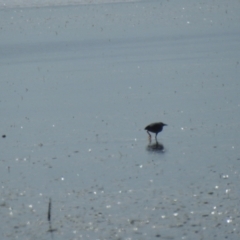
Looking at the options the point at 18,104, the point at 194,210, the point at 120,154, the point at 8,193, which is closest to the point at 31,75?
the point at 18,104

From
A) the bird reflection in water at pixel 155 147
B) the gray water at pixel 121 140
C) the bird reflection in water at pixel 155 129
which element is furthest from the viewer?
the bird reflection in water at pixel 155 129

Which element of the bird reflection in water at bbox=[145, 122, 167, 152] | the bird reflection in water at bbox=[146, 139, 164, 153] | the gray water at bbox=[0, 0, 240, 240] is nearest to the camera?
the gray water at bbox=[0, 0, 240, 240]

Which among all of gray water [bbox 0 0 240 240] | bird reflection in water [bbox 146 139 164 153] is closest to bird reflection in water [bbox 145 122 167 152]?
bird reflection in water [bbox 146 139 164 153]

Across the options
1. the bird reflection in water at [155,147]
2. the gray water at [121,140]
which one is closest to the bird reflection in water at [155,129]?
the bird reflection in water at [155,147]

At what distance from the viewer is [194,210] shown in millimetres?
9664

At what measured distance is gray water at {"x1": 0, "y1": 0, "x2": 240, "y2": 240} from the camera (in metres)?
9.58

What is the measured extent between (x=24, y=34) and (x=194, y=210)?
88.7 feet

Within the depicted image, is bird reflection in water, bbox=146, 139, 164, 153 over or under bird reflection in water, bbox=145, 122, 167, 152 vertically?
under

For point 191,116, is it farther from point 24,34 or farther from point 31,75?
point 24,34

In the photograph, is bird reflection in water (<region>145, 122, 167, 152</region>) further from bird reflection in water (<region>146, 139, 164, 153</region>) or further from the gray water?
the gray water

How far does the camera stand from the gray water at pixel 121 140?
31.4 feet

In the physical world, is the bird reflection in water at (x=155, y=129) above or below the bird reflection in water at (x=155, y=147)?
above

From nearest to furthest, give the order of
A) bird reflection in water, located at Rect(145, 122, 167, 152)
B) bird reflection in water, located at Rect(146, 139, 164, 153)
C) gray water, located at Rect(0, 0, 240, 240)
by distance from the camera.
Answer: gray water, located at Rect(0, 0, 240, 240)
bird reflection in water, located at Rect(146, 139, 164, 153)
bird reflection in water, located at Rect(145, 122, 167, 152)

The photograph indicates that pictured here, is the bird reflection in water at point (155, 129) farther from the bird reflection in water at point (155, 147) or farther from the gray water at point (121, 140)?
the gray water at point (121, 140)
